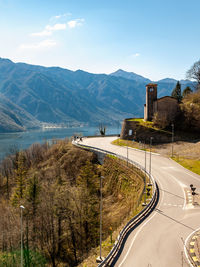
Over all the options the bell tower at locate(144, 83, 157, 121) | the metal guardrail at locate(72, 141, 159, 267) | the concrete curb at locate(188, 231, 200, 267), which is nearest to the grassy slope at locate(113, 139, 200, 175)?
the metal guardrail at locate(72, 141, 159, 267)

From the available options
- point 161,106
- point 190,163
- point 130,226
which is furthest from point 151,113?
point 130,226

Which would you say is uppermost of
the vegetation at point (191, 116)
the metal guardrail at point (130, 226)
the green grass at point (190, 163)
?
the vegetation at point (191, 116)

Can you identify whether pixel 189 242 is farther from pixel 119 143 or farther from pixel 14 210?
pixel 119 143

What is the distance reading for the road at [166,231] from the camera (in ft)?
60.3

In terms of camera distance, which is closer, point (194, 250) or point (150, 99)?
point (194, 250)

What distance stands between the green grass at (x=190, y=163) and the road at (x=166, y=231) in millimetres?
5351

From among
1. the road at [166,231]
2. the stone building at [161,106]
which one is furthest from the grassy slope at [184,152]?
the stone building at [161,106]

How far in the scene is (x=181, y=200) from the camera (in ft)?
100

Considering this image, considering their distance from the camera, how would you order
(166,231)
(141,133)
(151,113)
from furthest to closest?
(151,113)
(141,133)
(166,231)

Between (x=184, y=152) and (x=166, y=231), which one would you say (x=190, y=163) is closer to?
(x=184, y=152)

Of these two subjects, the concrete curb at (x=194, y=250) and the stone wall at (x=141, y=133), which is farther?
the stone wall at (x=141, y=133)

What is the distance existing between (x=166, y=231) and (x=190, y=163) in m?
27.4

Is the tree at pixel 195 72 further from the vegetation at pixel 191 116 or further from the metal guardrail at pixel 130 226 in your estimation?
the metal guardrail at pixel 130 226

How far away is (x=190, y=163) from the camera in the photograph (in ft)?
154
